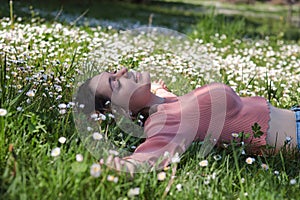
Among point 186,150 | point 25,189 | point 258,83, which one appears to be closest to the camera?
point 25,189

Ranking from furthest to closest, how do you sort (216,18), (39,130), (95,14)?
(95,14)
(216,18)
(39,130)

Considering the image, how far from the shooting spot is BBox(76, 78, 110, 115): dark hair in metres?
2.65

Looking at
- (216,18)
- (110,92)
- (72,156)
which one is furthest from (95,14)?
(72,156)

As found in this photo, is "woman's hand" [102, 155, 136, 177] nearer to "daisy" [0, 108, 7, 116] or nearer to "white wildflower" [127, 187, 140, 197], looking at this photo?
"white wildflower" [127, 187, 140, 197]

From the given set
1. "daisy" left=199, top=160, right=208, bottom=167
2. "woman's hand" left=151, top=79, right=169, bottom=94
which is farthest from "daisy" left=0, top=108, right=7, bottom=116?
"woman's hand" left=151, top=79, right=169, bottom=94

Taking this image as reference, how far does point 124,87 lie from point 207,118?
0.47 metres

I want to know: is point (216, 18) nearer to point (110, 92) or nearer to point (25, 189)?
point (110, 92)

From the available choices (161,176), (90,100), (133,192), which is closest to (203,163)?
(161,176)

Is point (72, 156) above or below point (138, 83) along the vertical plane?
below

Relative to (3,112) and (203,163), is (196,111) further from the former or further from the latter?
(3,112)

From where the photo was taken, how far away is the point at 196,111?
2.70m

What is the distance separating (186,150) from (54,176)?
0.85 m

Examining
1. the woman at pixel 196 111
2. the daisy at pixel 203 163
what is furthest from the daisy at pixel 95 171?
the woman at pixel 196 111

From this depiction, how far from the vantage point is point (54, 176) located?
186 centimetres
